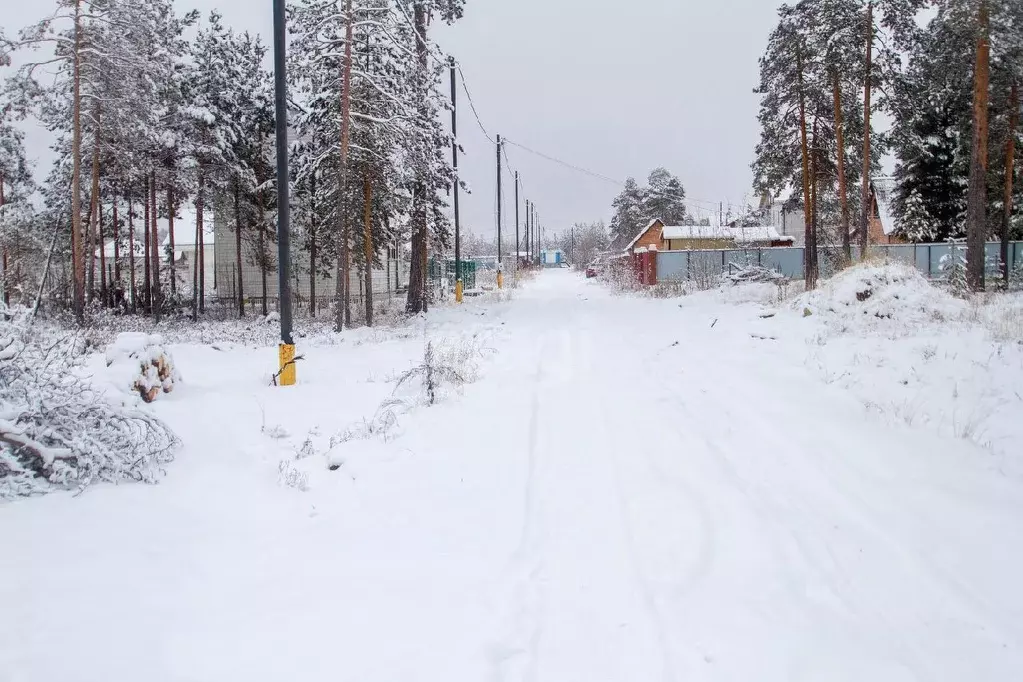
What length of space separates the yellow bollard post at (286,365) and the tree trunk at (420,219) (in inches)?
425

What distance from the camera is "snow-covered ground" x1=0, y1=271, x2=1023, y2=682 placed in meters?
3.02

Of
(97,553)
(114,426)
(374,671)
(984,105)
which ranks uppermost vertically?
(984,105)

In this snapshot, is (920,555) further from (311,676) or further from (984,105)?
(984,105)

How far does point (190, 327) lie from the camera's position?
21.1 metres

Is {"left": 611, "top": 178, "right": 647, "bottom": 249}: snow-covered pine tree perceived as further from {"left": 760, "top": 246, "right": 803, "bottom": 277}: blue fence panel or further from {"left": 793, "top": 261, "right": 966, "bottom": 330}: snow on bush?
{"left": 793, "top": 261, "right": 966, "bottom": 330}: snow on bush

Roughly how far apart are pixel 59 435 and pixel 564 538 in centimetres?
379

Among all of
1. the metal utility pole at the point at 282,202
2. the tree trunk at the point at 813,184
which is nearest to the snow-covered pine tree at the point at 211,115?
the metal utility pole at the point at 282,202

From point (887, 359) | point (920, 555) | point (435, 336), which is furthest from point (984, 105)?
point (920, 555)

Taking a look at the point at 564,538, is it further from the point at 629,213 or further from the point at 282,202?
the point at 629,213

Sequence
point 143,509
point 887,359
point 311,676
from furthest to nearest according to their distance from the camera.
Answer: point 887,359
point 143,509
point 311,676

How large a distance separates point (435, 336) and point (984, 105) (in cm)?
1543

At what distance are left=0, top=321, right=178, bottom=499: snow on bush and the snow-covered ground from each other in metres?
0.24

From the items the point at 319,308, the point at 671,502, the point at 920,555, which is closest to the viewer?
the point at 920,555

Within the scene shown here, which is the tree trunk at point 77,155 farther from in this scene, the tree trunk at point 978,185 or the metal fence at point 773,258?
the tree trunk at point 978,185
